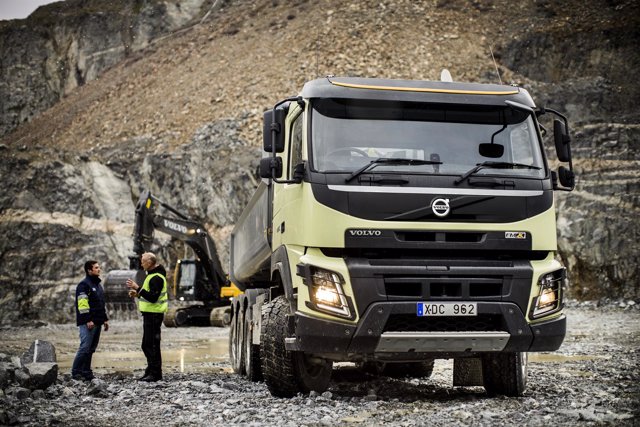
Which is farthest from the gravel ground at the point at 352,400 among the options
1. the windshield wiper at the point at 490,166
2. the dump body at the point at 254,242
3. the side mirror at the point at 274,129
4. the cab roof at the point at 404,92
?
the cab roof at the point at 404,92

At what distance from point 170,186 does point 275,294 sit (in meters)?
31.5

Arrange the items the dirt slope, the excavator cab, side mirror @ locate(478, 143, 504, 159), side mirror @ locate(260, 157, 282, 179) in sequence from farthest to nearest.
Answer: the dirt slope, the excavator cab, side mirror @ locate(260, 157, 282, 179), side mirror @ locate(478, 143, 504, 159)

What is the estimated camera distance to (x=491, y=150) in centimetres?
792

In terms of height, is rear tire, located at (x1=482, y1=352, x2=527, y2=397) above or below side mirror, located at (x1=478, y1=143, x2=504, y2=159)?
below

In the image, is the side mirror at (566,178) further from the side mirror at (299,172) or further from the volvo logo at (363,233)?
the side mirror at (299,172)

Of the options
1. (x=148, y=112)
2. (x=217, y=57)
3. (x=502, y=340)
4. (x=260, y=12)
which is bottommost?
(x=502, y=340)

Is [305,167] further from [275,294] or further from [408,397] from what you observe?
[408,397]

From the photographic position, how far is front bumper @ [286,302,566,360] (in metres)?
7.36

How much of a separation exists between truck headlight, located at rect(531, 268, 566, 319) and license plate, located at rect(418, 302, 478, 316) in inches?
25.3

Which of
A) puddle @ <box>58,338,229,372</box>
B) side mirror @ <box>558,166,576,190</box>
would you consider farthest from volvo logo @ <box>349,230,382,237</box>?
puddle @ <box>58,338,229,372</box>

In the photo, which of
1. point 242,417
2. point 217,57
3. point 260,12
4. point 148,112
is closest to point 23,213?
point 148,112

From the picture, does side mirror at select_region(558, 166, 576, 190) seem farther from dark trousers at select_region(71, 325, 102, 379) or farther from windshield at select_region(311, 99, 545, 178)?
dark trousers at select_region(71, 325, 102, 379)

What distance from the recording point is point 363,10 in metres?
50.5

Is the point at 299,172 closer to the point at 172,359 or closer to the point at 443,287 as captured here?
the point at 443,287
